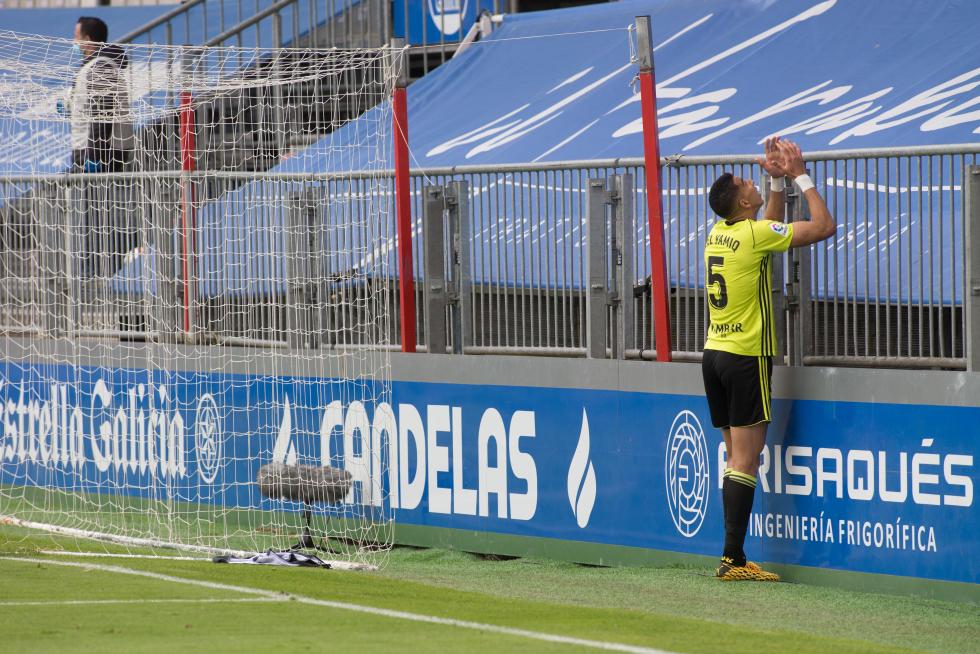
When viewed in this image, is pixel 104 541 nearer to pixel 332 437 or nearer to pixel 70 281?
pixel 332 437

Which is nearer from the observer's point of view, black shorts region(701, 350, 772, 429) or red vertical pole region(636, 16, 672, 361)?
black shorts region(701, 350, 772, 429)

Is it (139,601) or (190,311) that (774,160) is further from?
(190,311)

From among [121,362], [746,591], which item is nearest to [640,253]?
[746,591]

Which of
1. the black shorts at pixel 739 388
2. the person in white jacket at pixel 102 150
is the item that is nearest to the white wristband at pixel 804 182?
the black shorts at pixel 739 388

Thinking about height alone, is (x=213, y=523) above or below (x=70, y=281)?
below

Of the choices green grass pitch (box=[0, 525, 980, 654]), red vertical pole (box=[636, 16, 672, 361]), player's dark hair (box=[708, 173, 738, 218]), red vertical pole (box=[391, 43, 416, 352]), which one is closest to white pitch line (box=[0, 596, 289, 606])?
green grass pitch (box=[0, 525, 980, 654])

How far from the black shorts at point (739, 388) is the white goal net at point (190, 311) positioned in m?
2.64

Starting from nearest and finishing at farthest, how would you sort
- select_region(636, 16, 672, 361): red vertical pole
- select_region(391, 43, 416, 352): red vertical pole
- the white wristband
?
the white wristband
select_region(636, 16, 672, 361): red vertical pole
select_region(391, 43, 416, 352): red vertical pole

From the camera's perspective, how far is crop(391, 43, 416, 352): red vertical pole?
36.9ft

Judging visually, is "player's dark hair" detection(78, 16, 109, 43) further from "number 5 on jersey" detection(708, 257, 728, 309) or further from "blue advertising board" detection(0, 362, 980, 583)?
"number 5 on jersey" detection(708, 257, 728, 309)

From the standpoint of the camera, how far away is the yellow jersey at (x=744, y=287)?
8844mm

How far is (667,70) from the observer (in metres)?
14.7

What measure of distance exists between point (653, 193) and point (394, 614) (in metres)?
3.42

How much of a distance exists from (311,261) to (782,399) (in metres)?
4.05
